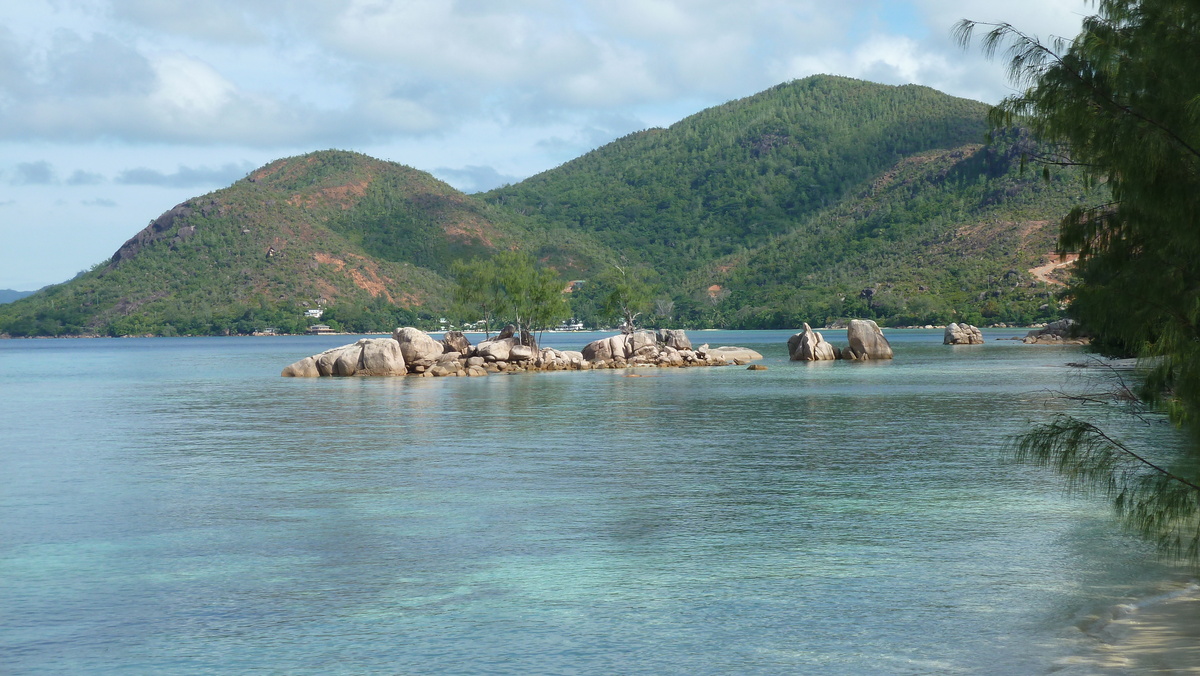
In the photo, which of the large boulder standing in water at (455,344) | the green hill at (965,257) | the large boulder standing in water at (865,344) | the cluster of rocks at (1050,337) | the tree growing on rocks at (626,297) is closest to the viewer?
the large boulder standing in water at (455,344)

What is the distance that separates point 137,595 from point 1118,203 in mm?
13170

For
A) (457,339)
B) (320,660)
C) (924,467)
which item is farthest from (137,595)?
(457,339)

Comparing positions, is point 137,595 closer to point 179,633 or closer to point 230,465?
point 179,633

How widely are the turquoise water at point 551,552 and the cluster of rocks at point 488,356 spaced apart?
35178 mm

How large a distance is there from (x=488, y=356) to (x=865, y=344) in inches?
1320

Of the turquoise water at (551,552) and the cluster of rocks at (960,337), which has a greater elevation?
the cluster of rocks at (960,337)

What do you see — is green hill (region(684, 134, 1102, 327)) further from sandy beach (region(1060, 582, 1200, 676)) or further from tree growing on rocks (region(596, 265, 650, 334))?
sandy beach (region(1060, 582, 1200, 676))

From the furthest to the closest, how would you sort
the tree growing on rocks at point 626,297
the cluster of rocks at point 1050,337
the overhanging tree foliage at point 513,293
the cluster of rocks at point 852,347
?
the cluster of rocks at point 1050,337, the tree growing on rocks at point 626,297, the overhanging tree foliage at point 513,293, the cluster of rocks at point 852,347

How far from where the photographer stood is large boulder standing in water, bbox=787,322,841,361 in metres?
89.9

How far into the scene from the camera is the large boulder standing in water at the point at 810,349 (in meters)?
89.9

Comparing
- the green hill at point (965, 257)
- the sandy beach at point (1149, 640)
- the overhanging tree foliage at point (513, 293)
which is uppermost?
the green hill at point (965, 257)

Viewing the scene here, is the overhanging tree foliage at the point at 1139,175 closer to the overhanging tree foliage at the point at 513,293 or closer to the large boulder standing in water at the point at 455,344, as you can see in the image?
the large boulder standing in water at the point at 455,344

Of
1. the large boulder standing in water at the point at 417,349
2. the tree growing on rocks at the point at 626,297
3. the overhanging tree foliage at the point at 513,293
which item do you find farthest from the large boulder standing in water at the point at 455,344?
the tree growing on rocks at the point at 626,297

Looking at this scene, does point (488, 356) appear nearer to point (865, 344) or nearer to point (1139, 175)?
point (865, 344)
